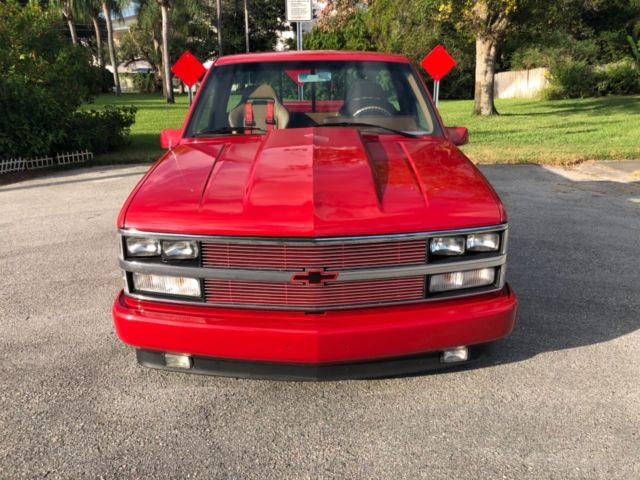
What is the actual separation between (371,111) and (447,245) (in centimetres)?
156

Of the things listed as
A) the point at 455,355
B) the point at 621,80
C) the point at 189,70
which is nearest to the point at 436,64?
the point at 189,70

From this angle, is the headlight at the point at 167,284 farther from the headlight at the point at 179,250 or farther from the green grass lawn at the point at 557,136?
the green grass lawn at the point at 557,136

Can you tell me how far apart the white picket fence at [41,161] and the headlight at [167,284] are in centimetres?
878

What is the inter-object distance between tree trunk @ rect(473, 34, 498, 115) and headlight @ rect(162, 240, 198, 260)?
20.6 m

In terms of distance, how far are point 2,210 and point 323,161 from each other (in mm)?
6124

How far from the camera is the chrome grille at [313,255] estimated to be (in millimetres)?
2344

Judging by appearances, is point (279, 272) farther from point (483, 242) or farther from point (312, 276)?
point (483, 242)

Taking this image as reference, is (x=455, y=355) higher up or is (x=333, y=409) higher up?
(x=455, y=355)

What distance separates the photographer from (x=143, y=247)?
248cm

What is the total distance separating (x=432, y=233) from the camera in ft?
7.87

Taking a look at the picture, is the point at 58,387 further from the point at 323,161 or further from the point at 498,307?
the point at 498,307

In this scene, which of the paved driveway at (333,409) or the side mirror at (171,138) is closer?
the paved driveway at (333,409)

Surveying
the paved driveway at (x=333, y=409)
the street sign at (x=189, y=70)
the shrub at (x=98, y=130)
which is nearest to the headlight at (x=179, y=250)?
the paved driveway at (x=333, y=409)

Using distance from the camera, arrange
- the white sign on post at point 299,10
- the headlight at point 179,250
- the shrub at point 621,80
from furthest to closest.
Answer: the shrub at point 621,80
the white sign on post at point 299,10
the headlight at point 179,250
